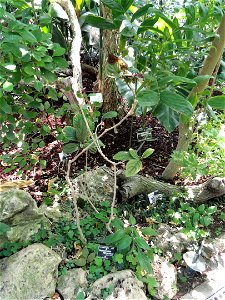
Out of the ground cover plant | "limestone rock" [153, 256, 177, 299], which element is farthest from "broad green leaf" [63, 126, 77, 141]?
"limestone rock" [153, 256, 177, 299]

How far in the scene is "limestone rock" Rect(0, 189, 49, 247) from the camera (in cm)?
159

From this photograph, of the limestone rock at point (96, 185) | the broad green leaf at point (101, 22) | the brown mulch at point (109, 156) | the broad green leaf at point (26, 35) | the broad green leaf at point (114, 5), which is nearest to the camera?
the broad green leaf at point (26, 35)

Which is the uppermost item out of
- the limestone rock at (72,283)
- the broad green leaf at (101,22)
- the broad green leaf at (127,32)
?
the broad green leaf at (101,22)

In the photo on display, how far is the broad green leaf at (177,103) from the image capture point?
1298 millimetres

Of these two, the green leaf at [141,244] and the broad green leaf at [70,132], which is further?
the broad green leaf at [70,132]

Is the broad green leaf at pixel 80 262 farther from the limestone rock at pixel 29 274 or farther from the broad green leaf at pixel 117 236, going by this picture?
the broad green leaf at pixel 117 236

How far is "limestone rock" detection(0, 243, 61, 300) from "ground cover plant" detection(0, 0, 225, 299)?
0.08 metres

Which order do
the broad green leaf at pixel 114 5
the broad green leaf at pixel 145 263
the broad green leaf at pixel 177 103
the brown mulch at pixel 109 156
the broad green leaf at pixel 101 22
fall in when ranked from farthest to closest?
1. the brown mulch at pixel 109 156
2. the broad green leaf at pixel 101 22
3. the broad green leaf at pixel 114 5
4. the broad green leaf at pixel 145 263
5. the broad green leaf at pixel 177 103

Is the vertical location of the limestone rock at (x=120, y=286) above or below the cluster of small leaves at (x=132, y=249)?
below

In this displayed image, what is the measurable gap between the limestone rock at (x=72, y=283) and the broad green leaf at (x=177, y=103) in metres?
0.94

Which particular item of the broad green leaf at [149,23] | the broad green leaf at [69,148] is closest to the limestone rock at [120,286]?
the broad green leaf at [69,148]

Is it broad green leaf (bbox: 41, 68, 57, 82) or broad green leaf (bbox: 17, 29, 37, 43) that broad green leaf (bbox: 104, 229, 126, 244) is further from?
broad green leaf (bbox: 17, 29, 37, 43)

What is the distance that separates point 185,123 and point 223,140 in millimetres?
296

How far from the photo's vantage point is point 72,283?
151 centimetres
